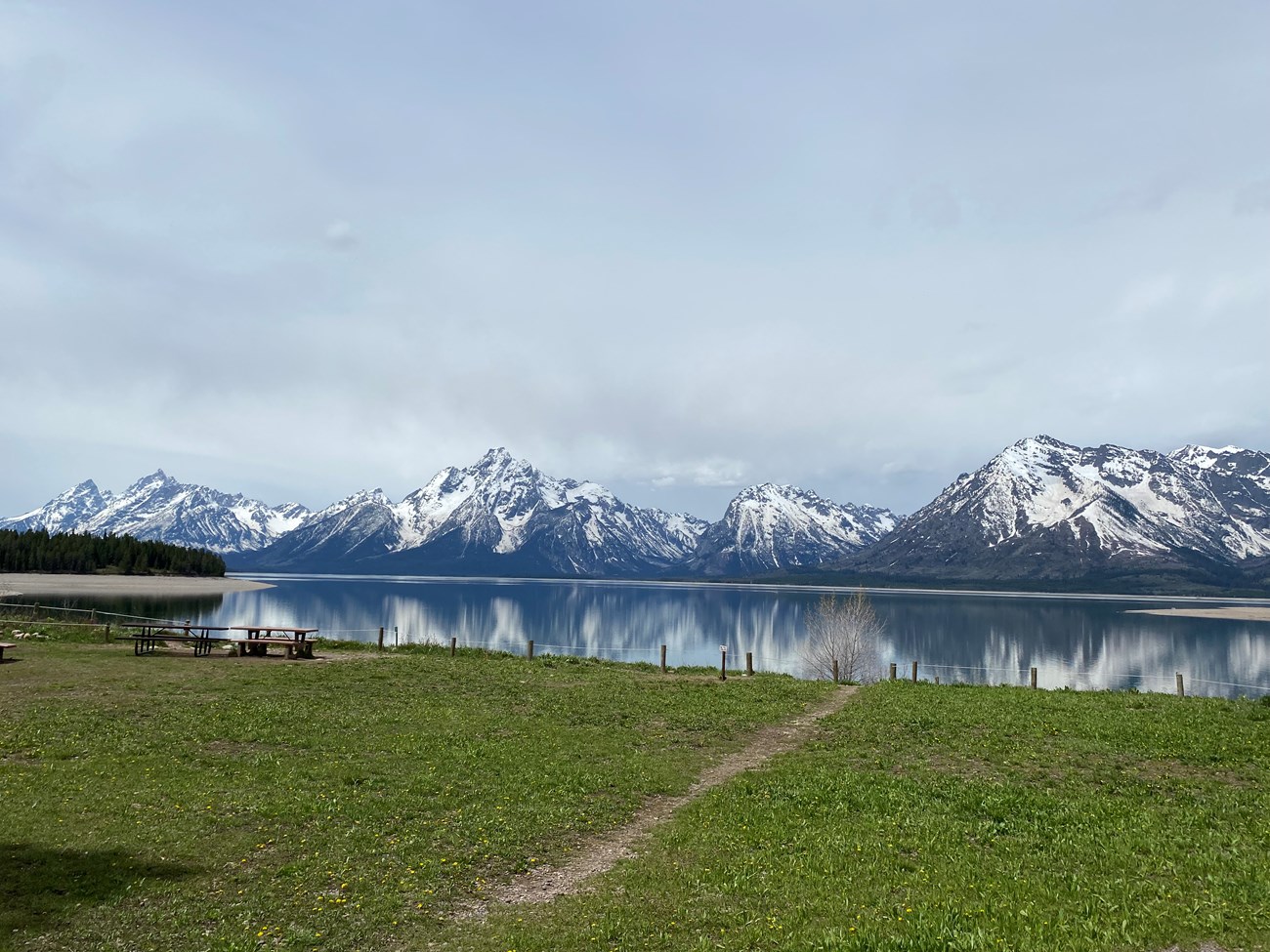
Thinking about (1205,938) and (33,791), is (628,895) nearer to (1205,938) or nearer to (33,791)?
(1205,938)

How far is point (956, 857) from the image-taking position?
15.5m

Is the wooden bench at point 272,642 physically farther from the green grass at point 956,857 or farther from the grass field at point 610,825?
the green grass at point 956,857

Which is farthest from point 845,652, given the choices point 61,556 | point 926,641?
point 61,556

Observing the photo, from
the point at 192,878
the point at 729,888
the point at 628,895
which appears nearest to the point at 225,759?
the point at 192,878

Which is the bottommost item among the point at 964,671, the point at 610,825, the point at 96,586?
the point at 964,671

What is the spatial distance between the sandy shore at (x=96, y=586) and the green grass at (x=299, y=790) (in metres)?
129

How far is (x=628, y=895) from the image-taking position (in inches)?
554

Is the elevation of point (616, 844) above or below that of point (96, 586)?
below

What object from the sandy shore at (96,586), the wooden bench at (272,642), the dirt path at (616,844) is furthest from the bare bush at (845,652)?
the sandy shore at (96,586)

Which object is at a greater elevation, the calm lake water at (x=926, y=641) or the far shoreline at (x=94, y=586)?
the far shoreline at (x=94, y=586)

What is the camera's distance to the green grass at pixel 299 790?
1304 centimetres

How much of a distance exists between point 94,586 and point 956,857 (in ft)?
644

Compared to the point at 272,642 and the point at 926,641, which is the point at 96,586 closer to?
the point at 272,642

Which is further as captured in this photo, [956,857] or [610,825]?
[610,825]
